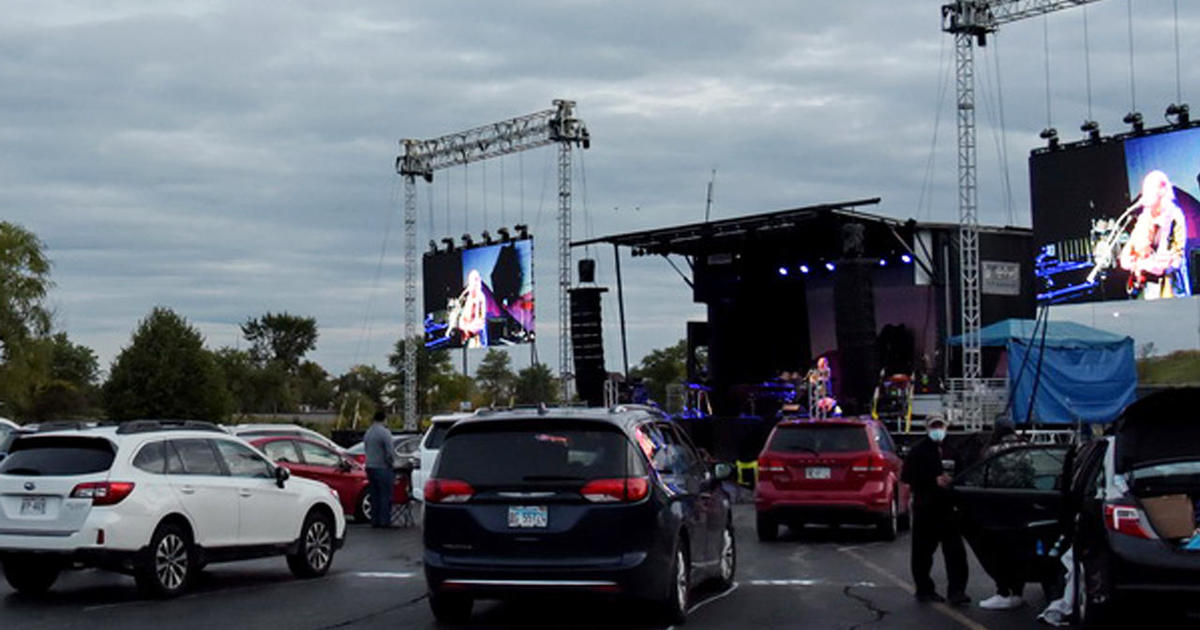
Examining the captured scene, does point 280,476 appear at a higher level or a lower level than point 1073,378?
lower

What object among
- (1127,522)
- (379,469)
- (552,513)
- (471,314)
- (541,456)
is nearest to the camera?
(1127,522)

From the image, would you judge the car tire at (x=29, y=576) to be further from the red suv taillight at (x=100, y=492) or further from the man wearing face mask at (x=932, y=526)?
the man wearing face mask at (x=932, y=526)

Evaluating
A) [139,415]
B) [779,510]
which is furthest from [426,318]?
[779,510]

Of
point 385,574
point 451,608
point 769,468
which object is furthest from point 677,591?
point 769,468

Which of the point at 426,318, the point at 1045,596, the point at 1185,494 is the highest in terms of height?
the point at 426,318

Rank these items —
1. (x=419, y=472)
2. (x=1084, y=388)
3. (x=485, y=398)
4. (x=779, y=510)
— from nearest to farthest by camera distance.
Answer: (x=779, y=510) → (x=419, y=472) → (x=1084, y=388) → (x=485, y=398)

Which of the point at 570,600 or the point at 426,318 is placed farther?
the point at 426,318

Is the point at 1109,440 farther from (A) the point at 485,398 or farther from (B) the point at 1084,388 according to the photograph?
(A) the point at 485,398

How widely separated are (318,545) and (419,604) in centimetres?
295

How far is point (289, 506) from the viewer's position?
1515cm

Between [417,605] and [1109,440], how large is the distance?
623cm

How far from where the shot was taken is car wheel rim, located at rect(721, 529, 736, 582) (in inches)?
541

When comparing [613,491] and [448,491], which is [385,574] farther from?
[613,491]

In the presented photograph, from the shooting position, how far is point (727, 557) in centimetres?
1399
